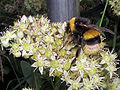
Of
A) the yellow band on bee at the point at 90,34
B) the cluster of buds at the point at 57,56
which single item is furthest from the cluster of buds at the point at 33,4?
the yellow band on bee at the point at 90,34

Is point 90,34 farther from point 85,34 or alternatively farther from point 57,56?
point 57,56

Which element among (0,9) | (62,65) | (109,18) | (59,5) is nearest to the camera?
(62,65)

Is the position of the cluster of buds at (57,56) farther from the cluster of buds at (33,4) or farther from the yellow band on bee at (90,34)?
the cluster of buds at (33,4)

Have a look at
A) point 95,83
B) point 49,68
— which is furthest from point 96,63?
point 49,68

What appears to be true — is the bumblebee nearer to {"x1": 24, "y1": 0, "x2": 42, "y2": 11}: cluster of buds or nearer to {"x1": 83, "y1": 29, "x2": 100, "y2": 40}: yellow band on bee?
{"x1": 83, "y1": 29, "x2": 100, "y2": 40}: yellow band on bee

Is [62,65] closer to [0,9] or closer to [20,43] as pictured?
[20,43]

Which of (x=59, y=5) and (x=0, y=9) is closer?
(x=59, y=5)
